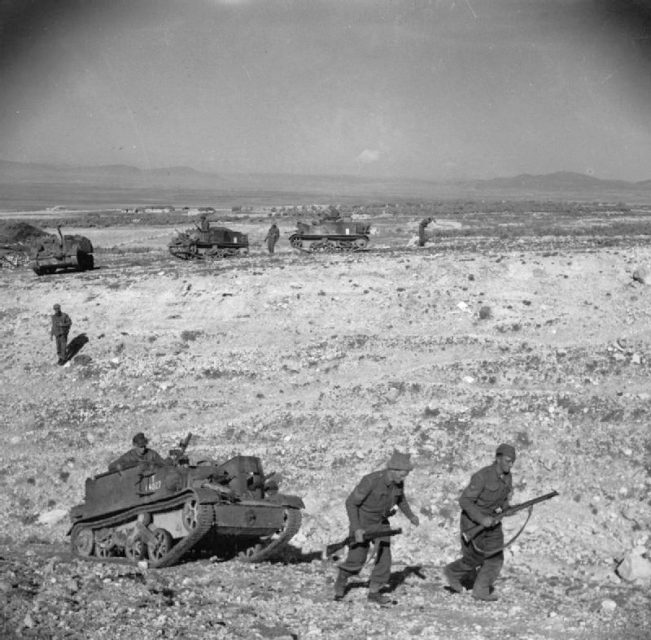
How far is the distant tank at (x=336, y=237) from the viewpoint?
3644cm

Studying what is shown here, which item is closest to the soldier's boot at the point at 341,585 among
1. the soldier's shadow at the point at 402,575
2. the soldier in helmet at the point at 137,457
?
the soldier's shadow at the point at 402,575

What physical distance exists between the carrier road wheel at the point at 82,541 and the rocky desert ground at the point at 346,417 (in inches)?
11.9

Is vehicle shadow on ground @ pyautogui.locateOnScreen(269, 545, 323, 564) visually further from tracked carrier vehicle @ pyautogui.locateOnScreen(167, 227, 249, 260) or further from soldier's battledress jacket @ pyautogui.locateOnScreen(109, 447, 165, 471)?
tracked carrier vehicle @ pyautogui.locateOnScreen(167, 227, 249, 260)

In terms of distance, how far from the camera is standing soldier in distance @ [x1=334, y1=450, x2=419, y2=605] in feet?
32.2

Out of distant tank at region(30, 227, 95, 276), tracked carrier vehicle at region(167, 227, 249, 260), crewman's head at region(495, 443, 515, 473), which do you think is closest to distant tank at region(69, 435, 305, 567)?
crewman's head at region(495, 443, 515, 473)

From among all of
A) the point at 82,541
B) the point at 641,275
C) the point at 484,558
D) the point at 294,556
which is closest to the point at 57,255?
the point at 641,275

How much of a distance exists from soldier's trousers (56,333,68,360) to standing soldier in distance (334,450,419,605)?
46.6 feet

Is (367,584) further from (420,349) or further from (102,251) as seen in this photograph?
(102,251)

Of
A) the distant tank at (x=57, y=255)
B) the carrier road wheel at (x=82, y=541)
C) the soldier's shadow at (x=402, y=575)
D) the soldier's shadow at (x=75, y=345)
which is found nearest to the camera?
the soldier's shadow at (x=402, y=575)

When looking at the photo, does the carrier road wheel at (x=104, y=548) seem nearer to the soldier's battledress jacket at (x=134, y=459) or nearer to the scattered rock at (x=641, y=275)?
the soldier's battledress jacket at (x=134, y=459)

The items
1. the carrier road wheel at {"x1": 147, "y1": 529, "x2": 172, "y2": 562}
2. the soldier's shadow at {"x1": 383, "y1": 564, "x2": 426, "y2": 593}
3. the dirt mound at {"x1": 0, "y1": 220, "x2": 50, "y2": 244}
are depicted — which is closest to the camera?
the soldier's shadow at {"x1": 383, "y1": 564, "x2": 426, "y2": 593}


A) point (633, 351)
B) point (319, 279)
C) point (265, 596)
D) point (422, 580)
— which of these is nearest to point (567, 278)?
point (633, 351)

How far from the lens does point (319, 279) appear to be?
26.6 meters

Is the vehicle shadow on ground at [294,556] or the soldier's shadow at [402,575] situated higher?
the soldier's shadow at [402,575]
